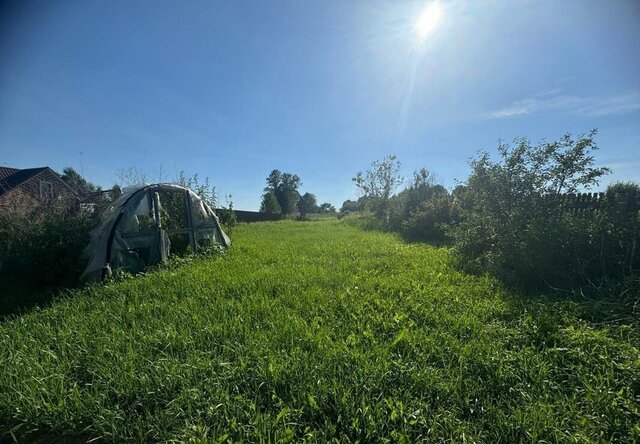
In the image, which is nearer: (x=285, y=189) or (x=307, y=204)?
(x=285, y=189)

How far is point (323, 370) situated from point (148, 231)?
5.96 meters

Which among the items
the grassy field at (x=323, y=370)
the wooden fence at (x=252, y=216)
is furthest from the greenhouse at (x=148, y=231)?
the wooden fence at (x=252, y=216)

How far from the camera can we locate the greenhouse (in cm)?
553

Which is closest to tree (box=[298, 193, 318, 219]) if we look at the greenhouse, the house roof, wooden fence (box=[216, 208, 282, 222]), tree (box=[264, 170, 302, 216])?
tree (box=[264, 170, 302, 216])

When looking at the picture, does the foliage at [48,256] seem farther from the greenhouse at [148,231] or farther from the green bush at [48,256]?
the greenhouse at [148,231]

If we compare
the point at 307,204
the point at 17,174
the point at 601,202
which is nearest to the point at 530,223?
the point at 601,202

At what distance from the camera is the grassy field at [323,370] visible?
183cm

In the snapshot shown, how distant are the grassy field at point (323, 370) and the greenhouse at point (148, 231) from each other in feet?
5.15

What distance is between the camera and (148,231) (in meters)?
6.36

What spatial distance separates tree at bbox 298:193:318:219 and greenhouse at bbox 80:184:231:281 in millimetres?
68877

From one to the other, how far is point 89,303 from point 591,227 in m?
8.40

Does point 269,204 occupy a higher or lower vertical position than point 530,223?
higher

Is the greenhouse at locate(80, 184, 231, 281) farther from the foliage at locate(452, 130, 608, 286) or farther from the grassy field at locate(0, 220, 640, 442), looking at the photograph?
the foliage at locate(452, 130, 608, 286)

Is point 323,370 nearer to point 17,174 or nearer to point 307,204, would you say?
point 17,174
